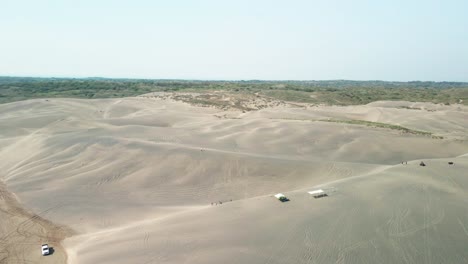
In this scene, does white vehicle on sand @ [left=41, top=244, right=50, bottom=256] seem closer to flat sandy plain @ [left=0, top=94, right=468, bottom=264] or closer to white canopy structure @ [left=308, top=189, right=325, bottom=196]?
flat sandy plain @ [left=0, top=94, right=468, bottom=264]

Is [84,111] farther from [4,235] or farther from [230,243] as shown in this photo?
[230,243]

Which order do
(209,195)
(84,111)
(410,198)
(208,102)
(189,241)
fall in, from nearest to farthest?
(189,241), (410,198), (209,195), (84,111), (208,102)

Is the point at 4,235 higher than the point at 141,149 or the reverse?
the reverse

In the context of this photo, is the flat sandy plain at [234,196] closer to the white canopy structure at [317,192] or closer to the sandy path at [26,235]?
the sandy path at [26,235]

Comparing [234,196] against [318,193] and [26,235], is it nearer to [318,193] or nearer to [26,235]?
[318,193]

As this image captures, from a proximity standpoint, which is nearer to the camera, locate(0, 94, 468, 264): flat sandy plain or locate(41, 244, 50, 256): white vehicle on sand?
locate(0, 94, 468, 264): flat sandy plain

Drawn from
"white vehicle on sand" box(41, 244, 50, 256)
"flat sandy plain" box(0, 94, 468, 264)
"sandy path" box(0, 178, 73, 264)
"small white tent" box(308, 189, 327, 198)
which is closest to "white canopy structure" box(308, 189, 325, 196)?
"small white tent" box(308, 189, 327, 198)

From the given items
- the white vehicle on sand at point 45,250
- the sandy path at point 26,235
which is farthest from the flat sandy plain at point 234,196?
the white vehicle on sand at point 45,250

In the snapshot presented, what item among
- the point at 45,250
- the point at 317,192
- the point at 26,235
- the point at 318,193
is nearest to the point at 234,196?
the point at 317,192

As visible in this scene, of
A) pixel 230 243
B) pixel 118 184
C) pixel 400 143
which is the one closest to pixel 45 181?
pixel 118 184
